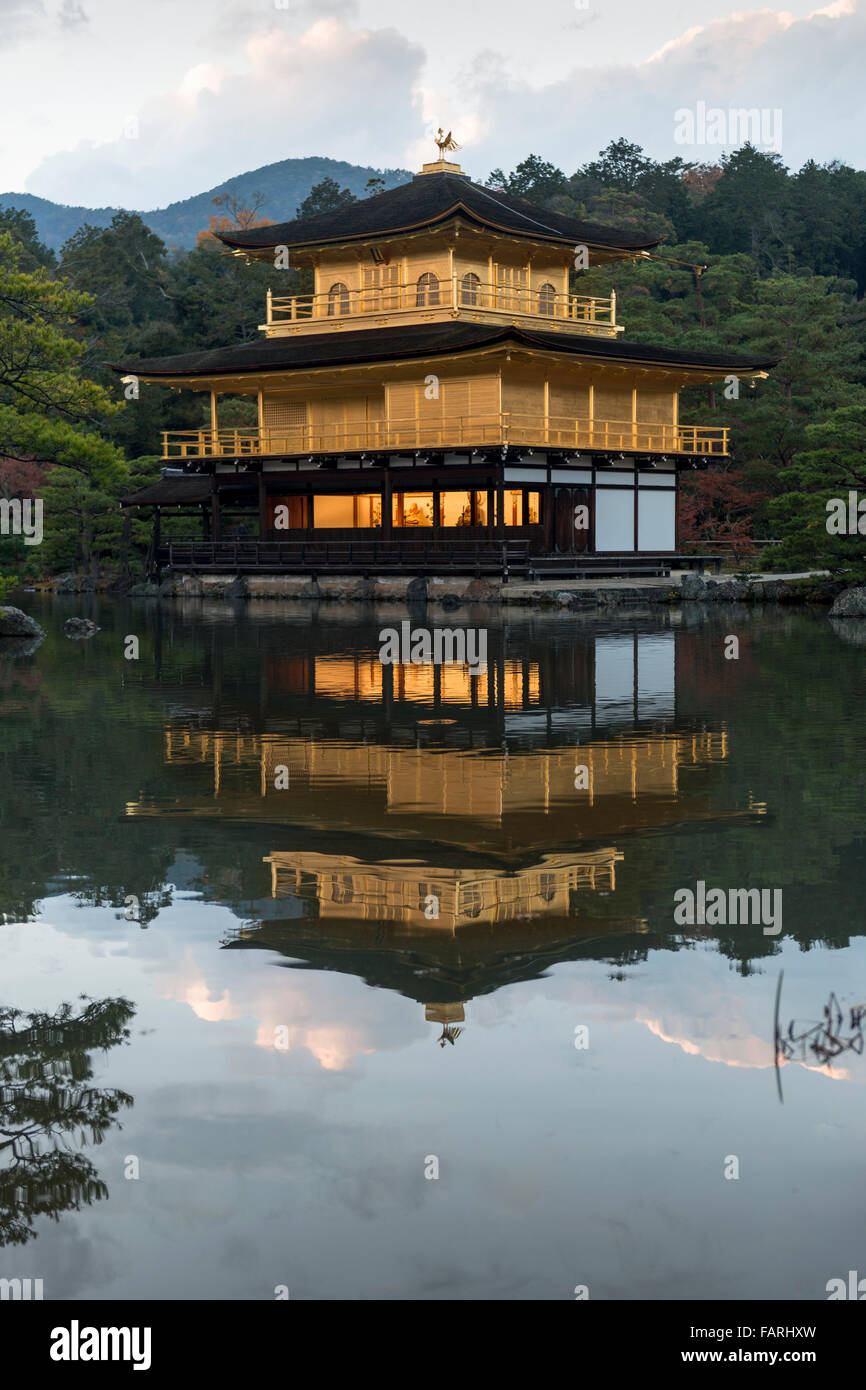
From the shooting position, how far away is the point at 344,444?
53.7m

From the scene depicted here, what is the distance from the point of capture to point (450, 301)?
5341 cm

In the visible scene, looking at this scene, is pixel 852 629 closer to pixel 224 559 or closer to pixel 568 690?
pixel 568 690

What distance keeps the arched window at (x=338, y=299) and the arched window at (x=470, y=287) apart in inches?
211

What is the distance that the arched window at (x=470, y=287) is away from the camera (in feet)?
176

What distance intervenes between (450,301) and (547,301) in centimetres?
432

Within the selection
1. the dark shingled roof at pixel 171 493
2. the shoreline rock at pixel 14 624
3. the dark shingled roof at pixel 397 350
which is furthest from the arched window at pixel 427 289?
the shoreline rock at pixel 14 624

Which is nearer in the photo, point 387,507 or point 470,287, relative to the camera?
point 387,507

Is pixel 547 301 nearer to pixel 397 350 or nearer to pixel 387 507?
pixel 397 350

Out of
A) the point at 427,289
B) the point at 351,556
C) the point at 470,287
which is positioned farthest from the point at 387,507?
the point at 470,287

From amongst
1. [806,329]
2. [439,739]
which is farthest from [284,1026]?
[806,329]

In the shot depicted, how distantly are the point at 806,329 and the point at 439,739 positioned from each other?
1965 inches

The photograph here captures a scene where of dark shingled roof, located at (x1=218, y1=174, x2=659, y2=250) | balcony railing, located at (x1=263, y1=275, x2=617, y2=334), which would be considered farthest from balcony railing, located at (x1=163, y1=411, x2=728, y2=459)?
dark shingled roof, located at (x1=218, y1=174, x2=659, y2=250)

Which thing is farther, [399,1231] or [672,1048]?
[672,1048]

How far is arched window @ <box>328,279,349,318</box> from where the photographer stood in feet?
187
